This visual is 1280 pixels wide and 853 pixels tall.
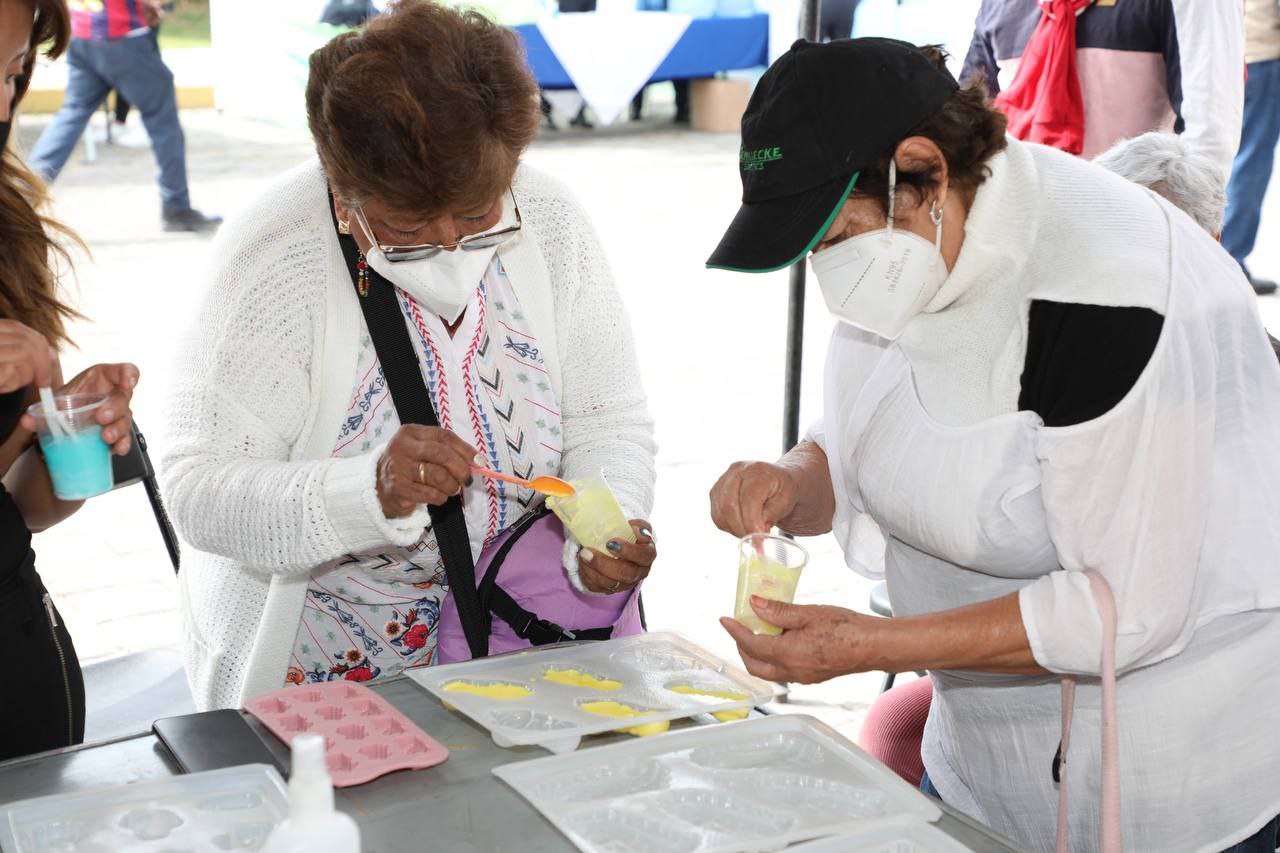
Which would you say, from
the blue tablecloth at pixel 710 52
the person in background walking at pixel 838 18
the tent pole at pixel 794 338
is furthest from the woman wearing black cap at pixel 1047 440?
the blue tablecloth at pixel 710 52

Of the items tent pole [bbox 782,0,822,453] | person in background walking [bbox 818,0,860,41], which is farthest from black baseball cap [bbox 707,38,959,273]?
person in background walking [bbox 818,0,860,41]

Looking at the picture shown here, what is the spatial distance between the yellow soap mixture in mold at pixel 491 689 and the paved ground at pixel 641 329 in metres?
0.64

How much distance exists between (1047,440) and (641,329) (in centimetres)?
550

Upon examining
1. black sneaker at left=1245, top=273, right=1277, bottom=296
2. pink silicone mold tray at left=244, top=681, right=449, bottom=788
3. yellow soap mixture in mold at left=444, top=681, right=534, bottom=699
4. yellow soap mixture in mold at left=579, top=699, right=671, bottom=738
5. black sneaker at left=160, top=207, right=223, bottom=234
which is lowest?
black sneaker at left=1245, top=273, right=1277, bottom=296

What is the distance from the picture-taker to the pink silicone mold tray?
1.52 meters

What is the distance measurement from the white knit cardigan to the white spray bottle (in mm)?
783

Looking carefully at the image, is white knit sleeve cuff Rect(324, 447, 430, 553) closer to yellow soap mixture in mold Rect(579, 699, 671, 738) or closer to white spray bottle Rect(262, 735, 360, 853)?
yellow soap mixture in mold Rect(579, 699, 671, 738)

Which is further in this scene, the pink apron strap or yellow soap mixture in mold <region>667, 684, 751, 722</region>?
yellow soap mixture in mold <region>667, 684, 751, 722</region>

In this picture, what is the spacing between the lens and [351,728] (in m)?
1.61

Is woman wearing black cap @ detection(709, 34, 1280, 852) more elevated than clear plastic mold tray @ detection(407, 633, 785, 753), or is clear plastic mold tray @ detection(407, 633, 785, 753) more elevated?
woman wearing black cap @ detection(709, 34, 1280, 852)

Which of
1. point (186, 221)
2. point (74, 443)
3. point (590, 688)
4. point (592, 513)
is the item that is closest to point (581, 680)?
point (590, 688)

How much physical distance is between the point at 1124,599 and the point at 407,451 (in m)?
0.90

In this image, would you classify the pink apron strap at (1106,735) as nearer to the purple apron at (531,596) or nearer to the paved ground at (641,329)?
the purple apron at (531,596)

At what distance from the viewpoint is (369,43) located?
5.91ft
